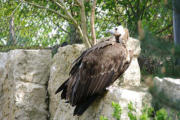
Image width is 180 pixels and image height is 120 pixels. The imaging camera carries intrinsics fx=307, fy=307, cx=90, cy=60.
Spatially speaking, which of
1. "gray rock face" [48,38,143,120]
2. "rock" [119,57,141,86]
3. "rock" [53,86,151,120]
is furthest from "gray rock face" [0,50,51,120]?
"rock" [119,57,141,86]

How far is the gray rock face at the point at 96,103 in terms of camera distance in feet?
12.5

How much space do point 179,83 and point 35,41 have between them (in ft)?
32.1

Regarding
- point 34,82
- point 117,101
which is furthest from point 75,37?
point 117,101

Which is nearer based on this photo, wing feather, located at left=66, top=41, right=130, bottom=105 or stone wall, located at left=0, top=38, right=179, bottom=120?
wing feather, located at left=66, top=41, right=130, bottom=105

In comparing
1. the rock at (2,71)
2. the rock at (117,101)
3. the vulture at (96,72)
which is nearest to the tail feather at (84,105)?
the vulture at (96,72)

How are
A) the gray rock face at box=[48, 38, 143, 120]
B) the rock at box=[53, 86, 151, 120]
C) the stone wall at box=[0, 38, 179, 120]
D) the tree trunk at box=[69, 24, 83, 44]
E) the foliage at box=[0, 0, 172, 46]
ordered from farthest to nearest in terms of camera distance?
the tree trunk at box=[69, 24, 83, 44] < the foliage at box=[0, 0, 172, 46] < the stone wall at box=[0, 38, 179, 120] < the gray rock face at box=[48, 38, 143, 120] < the rock at box=[53, 86, 151, 120]

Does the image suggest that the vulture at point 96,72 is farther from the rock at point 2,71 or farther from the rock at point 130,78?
the rock at point 2,71

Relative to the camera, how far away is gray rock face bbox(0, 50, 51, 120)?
19.8 feet

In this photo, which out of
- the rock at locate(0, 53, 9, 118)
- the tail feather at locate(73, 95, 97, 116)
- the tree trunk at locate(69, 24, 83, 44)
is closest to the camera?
the tail feather at locate(73, 95, 97, 116)

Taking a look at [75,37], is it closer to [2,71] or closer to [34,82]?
[2,71]

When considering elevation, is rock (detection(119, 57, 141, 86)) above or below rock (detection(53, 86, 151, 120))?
above

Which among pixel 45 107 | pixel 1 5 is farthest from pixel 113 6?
pixel 45 107

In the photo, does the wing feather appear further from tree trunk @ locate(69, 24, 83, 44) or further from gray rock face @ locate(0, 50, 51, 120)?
tree trunk @ locate(69, 24, 83, 44)

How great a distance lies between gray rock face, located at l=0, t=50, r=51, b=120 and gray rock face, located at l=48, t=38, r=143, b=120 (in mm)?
281
